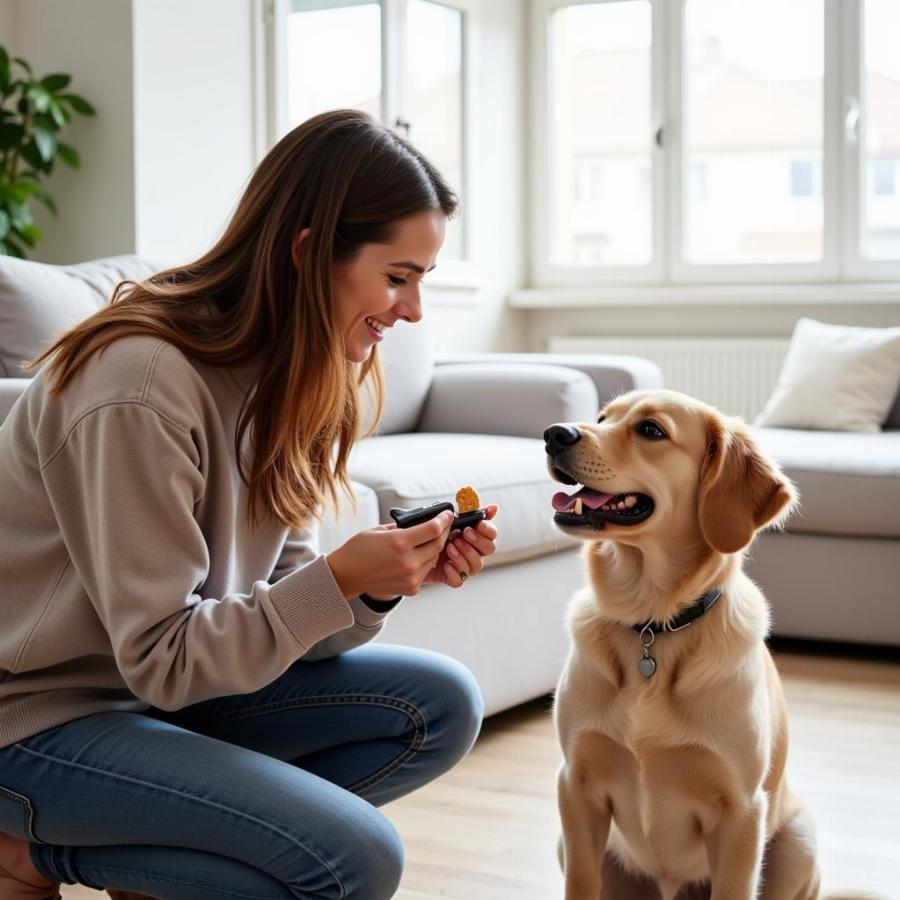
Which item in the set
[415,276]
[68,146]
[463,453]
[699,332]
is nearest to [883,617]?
[463,453]

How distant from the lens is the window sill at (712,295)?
4.67 m

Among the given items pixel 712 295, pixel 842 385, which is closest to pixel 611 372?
pixel 842 385

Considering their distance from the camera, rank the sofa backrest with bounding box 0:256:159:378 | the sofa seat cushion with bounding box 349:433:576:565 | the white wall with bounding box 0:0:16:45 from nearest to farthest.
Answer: the sofa backrest with bounding box 0:256:159:378
the sofa seat cushion with bounding box 349:433:576:565
the white wall with bounding box 0:0:16:45

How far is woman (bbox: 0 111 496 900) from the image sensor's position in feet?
4.27

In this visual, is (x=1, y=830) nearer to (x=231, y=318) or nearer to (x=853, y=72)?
(x=231, y=318)

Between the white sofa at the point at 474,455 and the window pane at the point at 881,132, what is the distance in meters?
1.83

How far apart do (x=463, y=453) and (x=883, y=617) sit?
1.33 m

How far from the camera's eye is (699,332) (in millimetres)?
5070

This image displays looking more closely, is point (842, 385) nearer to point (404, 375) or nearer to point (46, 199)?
point (404, 375)

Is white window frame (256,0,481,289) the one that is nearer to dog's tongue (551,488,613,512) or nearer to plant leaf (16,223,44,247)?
plant leaf (16,223,44,247)

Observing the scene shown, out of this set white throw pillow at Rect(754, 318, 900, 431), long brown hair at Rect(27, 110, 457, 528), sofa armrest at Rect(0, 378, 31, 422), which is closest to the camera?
long brown hair at Rect(27, 110, 457, 528)

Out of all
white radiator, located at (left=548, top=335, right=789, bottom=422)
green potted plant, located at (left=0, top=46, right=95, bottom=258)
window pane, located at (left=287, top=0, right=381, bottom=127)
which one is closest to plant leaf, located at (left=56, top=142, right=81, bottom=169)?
green potted plant, located at (left=0, top=46, right=95, bottom=258)

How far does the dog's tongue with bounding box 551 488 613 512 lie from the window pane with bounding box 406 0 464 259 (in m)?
3.10

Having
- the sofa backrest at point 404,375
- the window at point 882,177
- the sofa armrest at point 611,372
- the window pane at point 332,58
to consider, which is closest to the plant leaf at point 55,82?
the window pane at point 332,58
